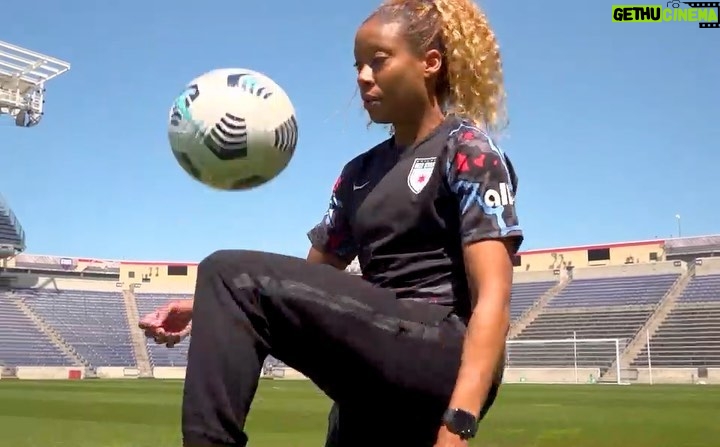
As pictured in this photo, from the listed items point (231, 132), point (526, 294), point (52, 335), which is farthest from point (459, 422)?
point (52, 335)

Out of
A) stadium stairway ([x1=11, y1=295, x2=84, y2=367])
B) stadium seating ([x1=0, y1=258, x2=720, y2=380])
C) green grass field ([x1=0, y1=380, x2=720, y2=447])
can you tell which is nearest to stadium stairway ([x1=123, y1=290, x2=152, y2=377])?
stadium seating ([x1=0, y1=258, x2=720, y2=380])

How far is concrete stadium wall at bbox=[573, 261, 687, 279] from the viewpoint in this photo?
1812 inches

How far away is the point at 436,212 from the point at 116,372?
4788cm

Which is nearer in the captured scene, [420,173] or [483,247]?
[483,247]

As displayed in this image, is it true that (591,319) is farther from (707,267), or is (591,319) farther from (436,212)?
(436,212)

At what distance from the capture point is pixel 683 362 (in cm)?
3694

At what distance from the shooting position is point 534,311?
1847 inches

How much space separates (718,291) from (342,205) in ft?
142

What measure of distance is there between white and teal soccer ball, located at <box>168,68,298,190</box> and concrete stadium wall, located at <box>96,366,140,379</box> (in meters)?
45.9

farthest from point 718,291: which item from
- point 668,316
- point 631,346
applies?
point 631,346

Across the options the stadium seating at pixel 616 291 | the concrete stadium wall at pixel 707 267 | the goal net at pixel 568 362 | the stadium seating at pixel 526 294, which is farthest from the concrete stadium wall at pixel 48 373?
the concrete stadium wall at pixel 707 267

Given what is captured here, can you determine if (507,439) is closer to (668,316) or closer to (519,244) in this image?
(519,244)

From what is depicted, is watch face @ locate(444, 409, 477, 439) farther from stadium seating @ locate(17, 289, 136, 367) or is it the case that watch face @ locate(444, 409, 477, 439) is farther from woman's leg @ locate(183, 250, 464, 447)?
stadium seating @ locate(17, 289, 136, 367)

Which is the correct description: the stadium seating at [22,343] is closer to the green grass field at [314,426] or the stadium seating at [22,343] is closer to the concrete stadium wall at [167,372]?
the concrete stadium wall at [167,372]
